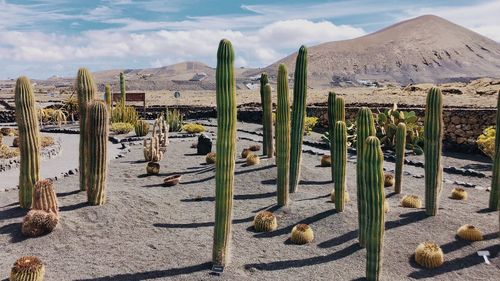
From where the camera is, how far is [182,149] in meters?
17.9

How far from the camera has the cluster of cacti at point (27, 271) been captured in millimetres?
6566

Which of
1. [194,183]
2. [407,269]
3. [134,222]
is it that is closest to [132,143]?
[194,183]

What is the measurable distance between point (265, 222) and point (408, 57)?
525 ft

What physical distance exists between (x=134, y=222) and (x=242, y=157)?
20.8 feet

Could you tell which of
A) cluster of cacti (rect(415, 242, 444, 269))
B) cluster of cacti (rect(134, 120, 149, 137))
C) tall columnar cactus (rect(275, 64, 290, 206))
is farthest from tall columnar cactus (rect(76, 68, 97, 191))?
cluster of cacti (rect(134, 120, 149, 137))

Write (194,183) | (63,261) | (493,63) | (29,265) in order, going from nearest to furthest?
(29,265), (63,261), (194,183), (493,63)

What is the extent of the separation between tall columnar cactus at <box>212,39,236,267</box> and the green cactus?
10.9 feet

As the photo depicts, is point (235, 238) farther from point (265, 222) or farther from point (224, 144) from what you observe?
point (224, 144)

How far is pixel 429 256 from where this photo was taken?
754 centimetres

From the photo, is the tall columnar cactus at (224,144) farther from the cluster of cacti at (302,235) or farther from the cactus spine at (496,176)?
the cactus spine at (496,176)

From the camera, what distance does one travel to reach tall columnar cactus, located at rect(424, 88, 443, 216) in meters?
9.29

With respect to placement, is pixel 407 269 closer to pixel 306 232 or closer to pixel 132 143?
pixel 306 232

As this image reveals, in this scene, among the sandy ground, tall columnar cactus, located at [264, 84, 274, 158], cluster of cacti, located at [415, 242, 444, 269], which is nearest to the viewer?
the sandy ground

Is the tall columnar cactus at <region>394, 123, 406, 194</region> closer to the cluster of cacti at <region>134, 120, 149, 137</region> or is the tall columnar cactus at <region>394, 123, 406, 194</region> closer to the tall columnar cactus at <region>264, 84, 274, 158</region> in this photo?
the tall columnar cactus at <region>264, 84, 274, 158</region>
